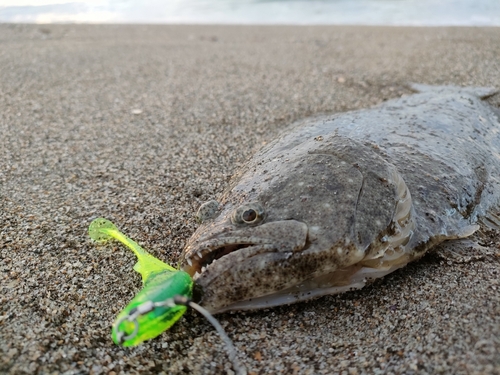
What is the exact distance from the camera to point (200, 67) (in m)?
7.03

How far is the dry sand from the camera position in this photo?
212cm

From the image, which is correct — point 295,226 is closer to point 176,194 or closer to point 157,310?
point 157,310

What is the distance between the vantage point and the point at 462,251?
110 inches

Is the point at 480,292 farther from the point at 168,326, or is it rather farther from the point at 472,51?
the point at 472,51

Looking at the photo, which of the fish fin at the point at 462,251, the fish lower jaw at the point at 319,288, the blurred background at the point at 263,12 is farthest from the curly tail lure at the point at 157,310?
the blurred background at the point at 263,12

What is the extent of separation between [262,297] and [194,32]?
8951 mm

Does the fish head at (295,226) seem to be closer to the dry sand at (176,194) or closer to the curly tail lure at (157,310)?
the curly tail lure at (157,310)

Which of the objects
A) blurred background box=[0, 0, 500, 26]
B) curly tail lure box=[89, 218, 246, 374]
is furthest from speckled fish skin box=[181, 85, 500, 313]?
blurred background box=[0, 0, 500, 26]

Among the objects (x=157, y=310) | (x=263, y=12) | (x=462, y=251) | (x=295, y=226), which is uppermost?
(x=263, y=12)

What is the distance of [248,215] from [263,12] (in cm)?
1238

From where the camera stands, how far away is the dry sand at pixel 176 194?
212cm

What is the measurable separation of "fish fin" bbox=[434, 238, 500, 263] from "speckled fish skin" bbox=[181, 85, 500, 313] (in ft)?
0.18

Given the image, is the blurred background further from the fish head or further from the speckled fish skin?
the fish head

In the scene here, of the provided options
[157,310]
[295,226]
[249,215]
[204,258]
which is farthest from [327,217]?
[157,310]
